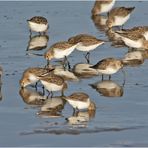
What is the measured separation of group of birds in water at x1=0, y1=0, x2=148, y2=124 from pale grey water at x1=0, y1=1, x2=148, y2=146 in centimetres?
22

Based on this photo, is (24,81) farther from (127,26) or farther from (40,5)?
(40,5)

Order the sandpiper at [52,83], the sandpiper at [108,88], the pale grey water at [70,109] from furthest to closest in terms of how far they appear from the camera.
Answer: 1. the sandpiper at [108,88]
2. the sandpiper at [52,83]
3. the pale grey water at [70,109]

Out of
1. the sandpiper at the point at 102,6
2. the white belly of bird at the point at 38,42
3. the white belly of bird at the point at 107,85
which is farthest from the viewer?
the sandpiper at the point at 102,6

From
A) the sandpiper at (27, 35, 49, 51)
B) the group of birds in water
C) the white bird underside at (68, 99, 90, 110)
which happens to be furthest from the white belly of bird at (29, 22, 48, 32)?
the white bird underside at (68, 99, 90, 110)

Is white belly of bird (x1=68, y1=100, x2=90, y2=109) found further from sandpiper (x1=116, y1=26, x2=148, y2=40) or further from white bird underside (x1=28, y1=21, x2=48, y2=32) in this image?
white bird underside (x1=28, y1=21, x2=48, y2=32)

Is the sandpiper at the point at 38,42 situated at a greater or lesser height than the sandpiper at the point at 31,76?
lesser

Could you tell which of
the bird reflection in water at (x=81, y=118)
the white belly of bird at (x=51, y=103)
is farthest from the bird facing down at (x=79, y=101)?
the white belly of bird at (x=51, y=103)

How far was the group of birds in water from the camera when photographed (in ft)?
44.3

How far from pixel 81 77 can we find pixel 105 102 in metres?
2.20

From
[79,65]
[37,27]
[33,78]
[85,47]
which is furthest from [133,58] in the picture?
[37,27]

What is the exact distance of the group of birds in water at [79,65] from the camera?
13516 mm

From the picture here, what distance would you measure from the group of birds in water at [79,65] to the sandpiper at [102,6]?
1.38 metres

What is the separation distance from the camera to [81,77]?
50.8 feet

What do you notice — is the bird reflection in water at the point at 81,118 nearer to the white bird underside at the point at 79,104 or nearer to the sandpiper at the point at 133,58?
the white bird underside at the point at 79,104
